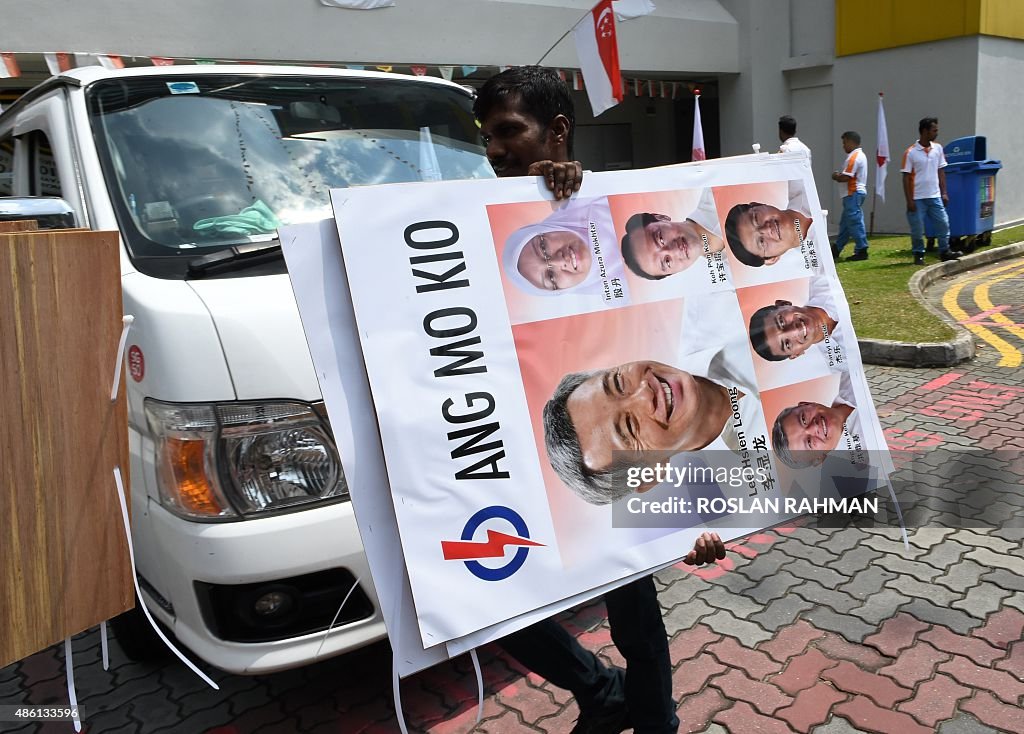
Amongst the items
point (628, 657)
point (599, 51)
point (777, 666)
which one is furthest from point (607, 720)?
point (599, 51)

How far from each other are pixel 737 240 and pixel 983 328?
22.3ft

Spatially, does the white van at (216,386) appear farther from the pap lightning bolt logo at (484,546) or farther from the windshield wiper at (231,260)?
the pap lightning bolt logo at (484,546)

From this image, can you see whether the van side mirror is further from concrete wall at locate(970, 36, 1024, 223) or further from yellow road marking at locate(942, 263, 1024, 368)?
concrete wall at locate(970, 36, 1024, 223)

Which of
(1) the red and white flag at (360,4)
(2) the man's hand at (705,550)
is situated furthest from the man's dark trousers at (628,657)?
(1) the red and white flag at (360,4)

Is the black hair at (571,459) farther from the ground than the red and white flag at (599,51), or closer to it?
closer to it

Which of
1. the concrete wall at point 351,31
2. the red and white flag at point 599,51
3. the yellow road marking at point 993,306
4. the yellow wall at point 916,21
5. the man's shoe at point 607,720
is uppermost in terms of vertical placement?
the concrete wall at point 351,31

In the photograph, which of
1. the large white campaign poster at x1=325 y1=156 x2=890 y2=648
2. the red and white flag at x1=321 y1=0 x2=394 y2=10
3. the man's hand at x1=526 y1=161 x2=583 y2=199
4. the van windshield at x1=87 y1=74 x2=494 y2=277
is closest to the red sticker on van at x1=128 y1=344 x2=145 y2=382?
the van windshield at x1=87 y1=74 x2=494 y2=277

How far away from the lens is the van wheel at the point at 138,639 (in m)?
3.09

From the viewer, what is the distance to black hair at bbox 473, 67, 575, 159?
7.34 feet

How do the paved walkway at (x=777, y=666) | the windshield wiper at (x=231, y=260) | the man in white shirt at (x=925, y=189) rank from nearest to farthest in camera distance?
1. the windshield wiper at (x=231, y=260)
2. the paved walkway at (x=777, y=666)
3. the man in white shirt at (x=925, y=189)

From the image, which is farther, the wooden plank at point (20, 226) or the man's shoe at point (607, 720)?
the man's shoe at point (607, 720)

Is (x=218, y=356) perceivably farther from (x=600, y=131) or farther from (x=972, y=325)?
(x=600, y=131)

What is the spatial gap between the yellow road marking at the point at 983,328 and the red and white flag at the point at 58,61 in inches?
362

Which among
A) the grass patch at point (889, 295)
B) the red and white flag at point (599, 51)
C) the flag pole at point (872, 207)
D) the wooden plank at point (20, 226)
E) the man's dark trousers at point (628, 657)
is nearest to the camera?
the wooden plank at point (20, 226)
